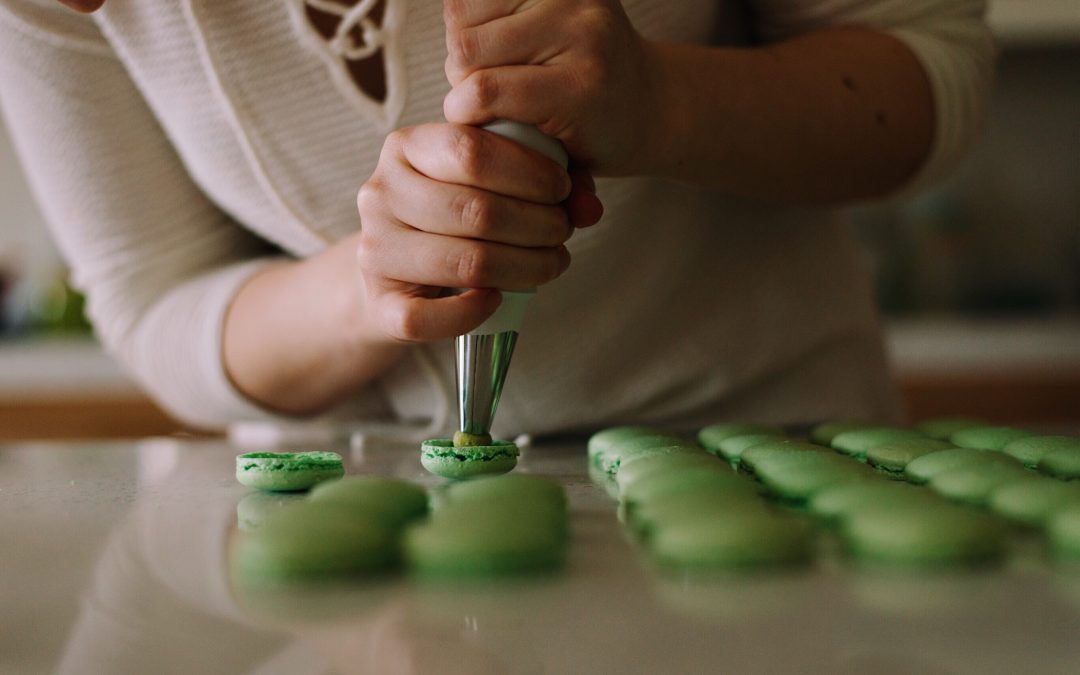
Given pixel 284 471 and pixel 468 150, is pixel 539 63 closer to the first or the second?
pixel 468 150

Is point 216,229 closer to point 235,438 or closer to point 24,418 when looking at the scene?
point 235,438

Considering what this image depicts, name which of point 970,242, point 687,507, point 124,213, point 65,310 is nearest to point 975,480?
point 687,507

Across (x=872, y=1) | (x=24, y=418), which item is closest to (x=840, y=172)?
(x=872, y=1)

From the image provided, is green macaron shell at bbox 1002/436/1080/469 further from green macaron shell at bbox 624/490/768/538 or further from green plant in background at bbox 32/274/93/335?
green plant in background at bbox 32/274/93/335

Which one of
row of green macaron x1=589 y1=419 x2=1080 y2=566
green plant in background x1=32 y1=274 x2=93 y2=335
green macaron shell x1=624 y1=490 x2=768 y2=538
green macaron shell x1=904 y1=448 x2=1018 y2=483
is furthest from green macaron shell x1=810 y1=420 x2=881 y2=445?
green plant in background x1=32 y1=274 x2=93 y2=335

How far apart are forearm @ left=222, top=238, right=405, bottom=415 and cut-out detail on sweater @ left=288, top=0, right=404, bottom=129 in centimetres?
10

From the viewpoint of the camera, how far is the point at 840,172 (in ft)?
2.29

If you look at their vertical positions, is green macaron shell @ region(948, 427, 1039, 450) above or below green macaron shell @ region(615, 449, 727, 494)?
below

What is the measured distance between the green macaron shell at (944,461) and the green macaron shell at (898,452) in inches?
0.5

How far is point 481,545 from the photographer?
314mm

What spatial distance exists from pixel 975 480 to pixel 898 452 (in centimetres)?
9

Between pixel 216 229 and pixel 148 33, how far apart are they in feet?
0.66

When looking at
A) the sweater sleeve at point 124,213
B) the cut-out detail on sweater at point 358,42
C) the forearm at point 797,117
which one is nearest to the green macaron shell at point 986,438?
the forearm at point 797,117

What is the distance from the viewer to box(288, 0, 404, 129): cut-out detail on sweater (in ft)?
2.12
